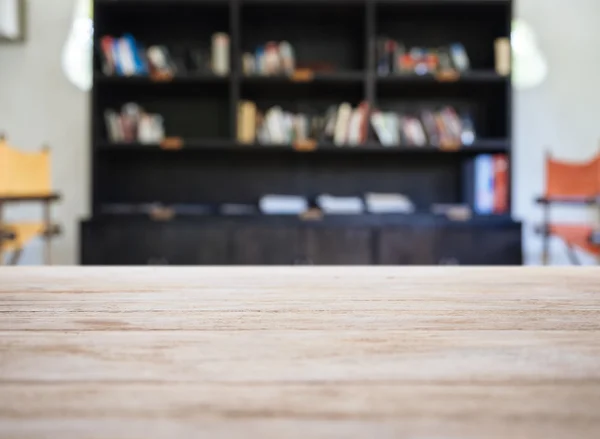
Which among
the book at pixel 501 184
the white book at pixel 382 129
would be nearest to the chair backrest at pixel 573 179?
the book at pixel 501 184

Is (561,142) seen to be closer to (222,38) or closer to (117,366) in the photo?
(222,38)

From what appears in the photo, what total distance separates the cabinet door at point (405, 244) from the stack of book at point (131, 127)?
1.46 metres

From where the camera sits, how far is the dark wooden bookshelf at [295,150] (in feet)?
10.5

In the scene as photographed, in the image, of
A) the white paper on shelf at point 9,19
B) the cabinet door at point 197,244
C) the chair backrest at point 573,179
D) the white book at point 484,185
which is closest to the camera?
the chair backrest at point 573,179

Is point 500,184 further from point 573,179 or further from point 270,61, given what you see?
point 270,61

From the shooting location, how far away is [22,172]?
3.28m

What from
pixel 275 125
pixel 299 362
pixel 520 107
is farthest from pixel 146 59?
pixel 299 362

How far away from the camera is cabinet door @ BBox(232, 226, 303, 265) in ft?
10.5

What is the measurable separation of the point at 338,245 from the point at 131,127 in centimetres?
143

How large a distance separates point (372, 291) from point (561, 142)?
3.68 metres

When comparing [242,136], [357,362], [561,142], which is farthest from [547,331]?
[561,142]

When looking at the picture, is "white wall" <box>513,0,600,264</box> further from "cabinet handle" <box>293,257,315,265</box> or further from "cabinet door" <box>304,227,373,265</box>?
"cabinet handle" <box>293,257,315,265</box>

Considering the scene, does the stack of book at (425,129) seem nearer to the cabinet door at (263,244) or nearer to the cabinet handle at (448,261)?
the cabinet handle at (448,261)

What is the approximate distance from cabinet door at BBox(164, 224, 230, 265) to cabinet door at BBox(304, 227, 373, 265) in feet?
1.56
